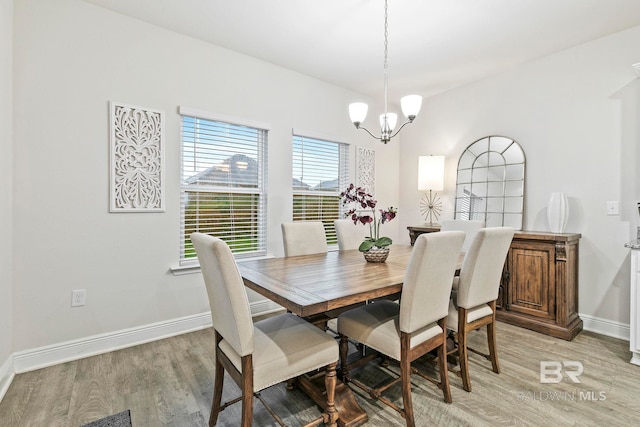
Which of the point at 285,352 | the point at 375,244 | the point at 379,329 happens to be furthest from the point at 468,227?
the point at 285,352

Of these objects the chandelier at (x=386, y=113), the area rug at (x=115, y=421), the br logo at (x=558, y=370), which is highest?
the chandelier at (x=386, y=113)

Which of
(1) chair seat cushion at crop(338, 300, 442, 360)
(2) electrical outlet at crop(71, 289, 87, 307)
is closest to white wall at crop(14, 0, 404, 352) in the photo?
(2) electrical outlet at crop(71, 289, 87, 307)

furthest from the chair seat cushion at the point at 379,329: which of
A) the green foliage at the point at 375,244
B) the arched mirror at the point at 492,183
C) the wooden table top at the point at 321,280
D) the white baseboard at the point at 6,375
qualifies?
the arched mirror at the point at 492,183

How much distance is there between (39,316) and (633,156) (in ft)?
15.9

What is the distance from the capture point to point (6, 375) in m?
2.05

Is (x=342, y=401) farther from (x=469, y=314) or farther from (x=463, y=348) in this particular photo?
(x=469, y=314)

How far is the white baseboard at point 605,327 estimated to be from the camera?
2.77 meters

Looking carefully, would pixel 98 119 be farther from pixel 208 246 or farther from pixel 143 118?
pixel 208 246

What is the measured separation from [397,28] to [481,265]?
2052 mm

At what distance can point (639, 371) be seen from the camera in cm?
222

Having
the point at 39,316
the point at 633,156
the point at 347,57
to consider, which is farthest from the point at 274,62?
the point at 633,156

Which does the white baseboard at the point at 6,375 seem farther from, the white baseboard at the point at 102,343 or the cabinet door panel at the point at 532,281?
the cabinet door panel at the point at 532,281

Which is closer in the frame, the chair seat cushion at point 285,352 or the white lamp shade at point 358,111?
the chair seat cushion at point 285,352

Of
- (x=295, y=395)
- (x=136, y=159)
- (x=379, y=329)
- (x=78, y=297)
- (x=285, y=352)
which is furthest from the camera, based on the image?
(x=136, y=159)
